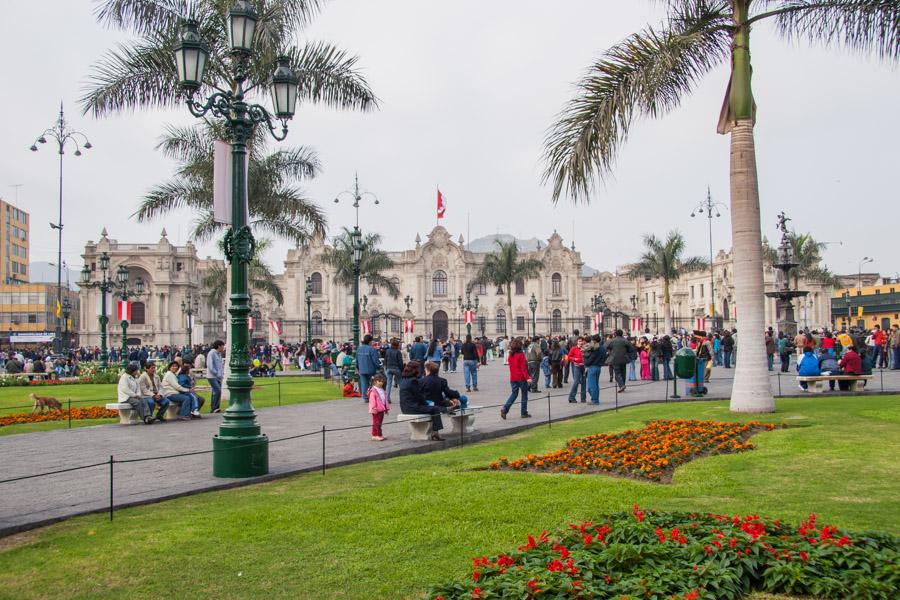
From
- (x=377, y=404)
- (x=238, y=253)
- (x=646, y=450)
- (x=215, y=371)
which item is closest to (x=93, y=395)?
(x=215, y=371)

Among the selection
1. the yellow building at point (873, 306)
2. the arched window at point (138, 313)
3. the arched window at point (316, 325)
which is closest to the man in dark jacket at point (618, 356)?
the yellow building at point (873, 306)

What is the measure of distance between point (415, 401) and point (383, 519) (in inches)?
168

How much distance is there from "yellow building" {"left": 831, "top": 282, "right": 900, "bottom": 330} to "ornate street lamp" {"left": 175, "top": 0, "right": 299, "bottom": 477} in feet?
180

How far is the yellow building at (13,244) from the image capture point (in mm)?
70812

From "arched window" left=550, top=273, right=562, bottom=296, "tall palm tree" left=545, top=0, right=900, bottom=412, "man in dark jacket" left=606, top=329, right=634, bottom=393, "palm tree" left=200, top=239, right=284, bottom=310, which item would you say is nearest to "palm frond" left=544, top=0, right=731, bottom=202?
"tall palm tree" left=545, top=0, right=900, bottom=412

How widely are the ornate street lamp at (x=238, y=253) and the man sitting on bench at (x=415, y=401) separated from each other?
2436 millimetres

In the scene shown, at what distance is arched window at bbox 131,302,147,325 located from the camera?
64750 millimetres

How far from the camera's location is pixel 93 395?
19172 mm

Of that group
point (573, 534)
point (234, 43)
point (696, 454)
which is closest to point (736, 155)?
point (696, 454)

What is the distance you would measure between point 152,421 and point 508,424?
245 inches

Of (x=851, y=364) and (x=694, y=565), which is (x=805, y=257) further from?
(x=694, y=565)

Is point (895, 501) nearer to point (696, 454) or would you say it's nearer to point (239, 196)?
point (696, 454)

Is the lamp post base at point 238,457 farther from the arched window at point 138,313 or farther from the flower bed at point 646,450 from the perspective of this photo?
the arched window at point 138,313

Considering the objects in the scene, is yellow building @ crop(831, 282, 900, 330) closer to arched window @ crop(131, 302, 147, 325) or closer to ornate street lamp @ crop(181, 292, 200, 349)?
ornate street lamp @ crop(181, 292, 200, 349)
